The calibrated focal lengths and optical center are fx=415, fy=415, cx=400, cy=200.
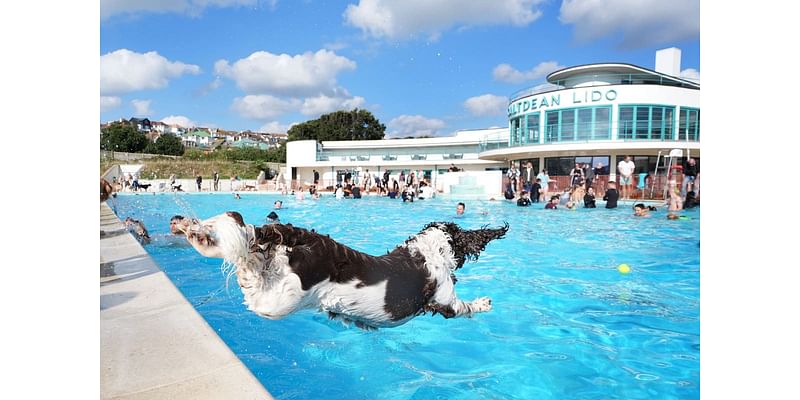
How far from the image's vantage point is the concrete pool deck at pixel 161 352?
6.53ft

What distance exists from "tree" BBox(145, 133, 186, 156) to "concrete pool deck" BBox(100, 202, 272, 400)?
28.5 meters

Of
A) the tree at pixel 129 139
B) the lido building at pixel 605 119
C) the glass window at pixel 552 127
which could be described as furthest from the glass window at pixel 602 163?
the tree at pixel 129 139

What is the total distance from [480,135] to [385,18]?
31.4m

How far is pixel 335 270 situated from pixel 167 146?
115 ft

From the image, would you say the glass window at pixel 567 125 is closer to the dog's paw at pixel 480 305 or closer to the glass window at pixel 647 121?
the glass window at pixel 647 121

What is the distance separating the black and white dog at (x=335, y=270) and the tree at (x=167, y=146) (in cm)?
3026

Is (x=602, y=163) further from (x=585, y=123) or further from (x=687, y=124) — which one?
(x=687, y=124)

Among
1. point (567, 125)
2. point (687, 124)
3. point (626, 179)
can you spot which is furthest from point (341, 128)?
point (626, 179)

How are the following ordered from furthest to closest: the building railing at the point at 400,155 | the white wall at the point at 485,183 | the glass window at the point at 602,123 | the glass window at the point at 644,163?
the building railing at the point at 400,155
the glass window at the point at 644,163
the glass window at the point at 602,123
the white wall at the point at 485,183

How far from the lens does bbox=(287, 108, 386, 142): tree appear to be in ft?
166

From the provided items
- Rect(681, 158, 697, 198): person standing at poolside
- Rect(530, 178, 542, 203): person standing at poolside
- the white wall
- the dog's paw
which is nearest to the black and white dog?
the dog's paw

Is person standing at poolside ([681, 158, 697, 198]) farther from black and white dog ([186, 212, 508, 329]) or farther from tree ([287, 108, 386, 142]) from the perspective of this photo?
tree ([287, 108, 386, 142])

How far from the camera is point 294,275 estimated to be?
6.23ft

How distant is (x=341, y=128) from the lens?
50.9 metres
